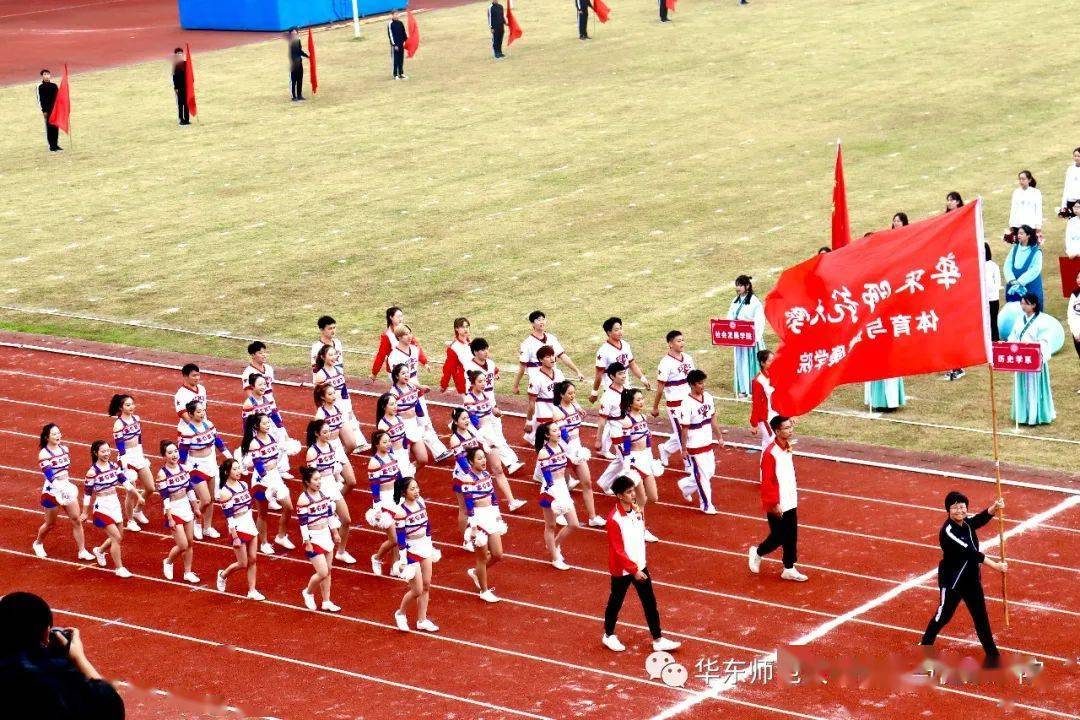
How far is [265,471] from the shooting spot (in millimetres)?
17078

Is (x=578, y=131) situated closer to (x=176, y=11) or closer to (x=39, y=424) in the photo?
(x=39, y=424)

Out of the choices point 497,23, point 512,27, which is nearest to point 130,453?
point 497,23

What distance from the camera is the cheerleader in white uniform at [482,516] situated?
15.6m

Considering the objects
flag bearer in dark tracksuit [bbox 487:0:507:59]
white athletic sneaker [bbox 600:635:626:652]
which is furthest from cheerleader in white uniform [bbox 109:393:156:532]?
flag bearer in dark tracksuit [bbox 487:0:507:59]

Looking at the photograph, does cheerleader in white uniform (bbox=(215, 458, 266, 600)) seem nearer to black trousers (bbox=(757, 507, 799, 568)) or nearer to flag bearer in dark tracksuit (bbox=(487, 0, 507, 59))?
black trousers (bbox=(757, 507, 799, 568))

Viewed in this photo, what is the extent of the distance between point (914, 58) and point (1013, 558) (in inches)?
1065

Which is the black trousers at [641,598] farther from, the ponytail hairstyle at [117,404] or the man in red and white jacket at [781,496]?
the ponytail hairstyle at [117,404]

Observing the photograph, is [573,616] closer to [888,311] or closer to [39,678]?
[888,311]

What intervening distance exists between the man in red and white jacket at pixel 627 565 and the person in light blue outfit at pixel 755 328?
5823mm

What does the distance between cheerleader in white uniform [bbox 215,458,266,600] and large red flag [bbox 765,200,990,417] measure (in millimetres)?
5276

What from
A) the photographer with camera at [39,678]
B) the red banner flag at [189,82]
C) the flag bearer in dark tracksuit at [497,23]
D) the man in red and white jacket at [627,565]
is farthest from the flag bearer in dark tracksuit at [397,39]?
the photographer with camera at [39,678]

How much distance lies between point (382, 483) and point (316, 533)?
1211mm

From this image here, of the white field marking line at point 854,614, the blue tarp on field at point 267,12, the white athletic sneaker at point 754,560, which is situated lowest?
the white field marking line at point 854,614

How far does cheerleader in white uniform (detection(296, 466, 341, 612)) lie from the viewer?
15.5 m
